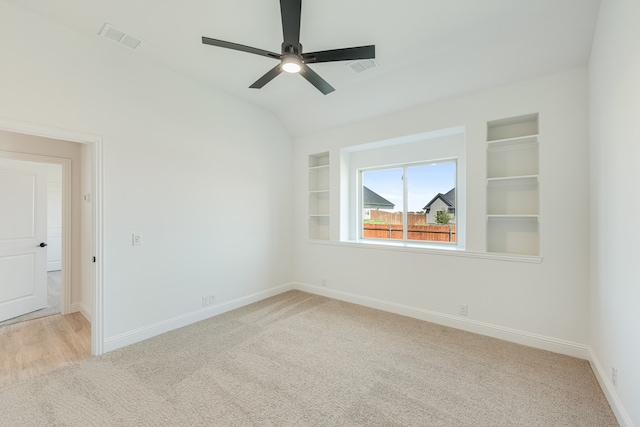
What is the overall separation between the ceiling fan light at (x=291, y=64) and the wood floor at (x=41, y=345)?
330 centimetres

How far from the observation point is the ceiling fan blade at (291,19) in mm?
1762

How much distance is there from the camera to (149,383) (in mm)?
2229

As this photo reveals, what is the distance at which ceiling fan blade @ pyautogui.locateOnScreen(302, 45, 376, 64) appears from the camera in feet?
6.95

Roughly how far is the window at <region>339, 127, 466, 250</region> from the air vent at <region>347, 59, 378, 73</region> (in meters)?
1.10

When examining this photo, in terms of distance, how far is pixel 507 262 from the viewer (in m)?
2.97

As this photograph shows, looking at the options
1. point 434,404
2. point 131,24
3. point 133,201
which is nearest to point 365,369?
point 434,404

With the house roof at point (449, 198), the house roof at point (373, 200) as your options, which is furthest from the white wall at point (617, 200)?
the house roof at point (373, 200)

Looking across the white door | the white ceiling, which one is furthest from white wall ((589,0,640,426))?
the white door

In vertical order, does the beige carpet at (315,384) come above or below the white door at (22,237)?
below

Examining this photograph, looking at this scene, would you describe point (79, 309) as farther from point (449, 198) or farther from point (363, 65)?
point (449, 198)

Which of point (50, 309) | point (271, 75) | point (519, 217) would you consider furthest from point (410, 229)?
point (50, 309)

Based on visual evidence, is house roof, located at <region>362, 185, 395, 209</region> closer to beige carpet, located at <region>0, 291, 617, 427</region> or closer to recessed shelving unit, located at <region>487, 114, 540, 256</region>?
recessed shelving unit, located at <region>487, 114, 540, 256</region>

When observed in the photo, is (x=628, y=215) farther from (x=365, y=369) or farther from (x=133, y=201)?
(x=133, y=201)

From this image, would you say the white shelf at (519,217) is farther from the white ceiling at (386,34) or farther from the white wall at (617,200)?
the white ceiling at (386,34)
